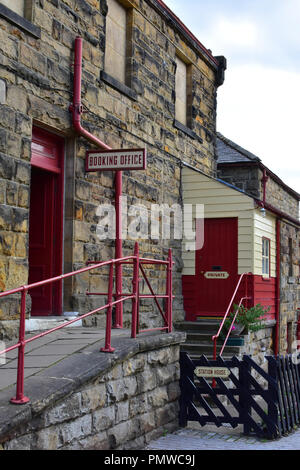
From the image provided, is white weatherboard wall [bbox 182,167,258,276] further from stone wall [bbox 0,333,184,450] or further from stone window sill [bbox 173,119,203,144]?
stone wall [bbox 0,333,184,450]

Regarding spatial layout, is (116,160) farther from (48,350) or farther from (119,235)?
(48,350)

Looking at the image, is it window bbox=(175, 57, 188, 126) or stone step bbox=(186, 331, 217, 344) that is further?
window bbox=(175, 57, 188, 126)

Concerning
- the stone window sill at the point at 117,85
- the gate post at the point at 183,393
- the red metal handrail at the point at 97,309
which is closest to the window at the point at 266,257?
the stone window sill at the point at 117,85

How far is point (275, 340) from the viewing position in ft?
47.2

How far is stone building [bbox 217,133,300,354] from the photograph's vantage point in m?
14.8

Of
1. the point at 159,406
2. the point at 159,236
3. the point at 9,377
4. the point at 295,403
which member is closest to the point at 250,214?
the point at 159,236

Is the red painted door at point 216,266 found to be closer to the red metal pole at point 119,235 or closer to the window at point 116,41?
the red metal pole at point 119,235

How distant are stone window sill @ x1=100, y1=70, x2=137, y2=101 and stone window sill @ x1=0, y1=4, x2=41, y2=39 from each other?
5.47 feet

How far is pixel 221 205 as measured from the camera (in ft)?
42.2

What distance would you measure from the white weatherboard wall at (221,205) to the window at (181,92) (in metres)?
1.20

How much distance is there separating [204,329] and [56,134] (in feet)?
16.9

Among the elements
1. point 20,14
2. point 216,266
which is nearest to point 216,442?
point 20,14

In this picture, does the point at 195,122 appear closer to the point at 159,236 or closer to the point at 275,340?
the point at 159,236

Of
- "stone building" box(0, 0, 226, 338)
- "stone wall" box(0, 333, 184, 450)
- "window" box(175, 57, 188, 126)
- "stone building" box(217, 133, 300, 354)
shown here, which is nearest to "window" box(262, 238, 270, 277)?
"stone building" box(217, 133, 300, 354)
